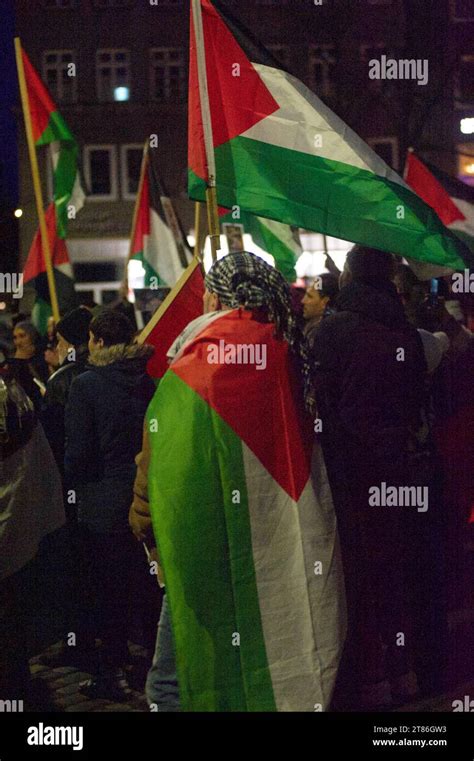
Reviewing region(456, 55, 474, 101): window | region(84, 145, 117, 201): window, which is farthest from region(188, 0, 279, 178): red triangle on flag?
region(84, 145, 117, 201): window

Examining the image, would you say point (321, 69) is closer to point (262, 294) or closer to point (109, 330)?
point (109, 330)

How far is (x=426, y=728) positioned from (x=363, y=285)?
2.11 meters

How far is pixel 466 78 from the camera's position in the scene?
33.4 m

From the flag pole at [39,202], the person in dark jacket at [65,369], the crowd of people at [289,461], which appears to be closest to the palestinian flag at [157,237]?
the flag pole at [39,202]

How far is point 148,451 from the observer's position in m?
5.01

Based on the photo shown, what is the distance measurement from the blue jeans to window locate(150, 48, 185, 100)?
117 feet

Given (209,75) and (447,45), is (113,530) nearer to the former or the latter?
(209,75)

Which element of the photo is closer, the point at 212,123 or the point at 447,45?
the point at 212,123

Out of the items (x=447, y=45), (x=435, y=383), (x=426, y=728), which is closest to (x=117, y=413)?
(x=435, y=383)

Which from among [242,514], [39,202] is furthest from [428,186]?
[242,514]

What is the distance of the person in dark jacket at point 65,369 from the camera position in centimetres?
728

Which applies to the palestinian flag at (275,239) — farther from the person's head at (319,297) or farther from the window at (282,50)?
the window at (282,50)

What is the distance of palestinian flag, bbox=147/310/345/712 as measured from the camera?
191 inches

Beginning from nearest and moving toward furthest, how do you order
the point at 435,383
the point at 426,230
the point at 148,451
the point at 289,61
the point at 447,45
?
the point at 148,451 < the point at 426,230 < the point at 435,383 < the point at 447,45 < the point at 289,61
